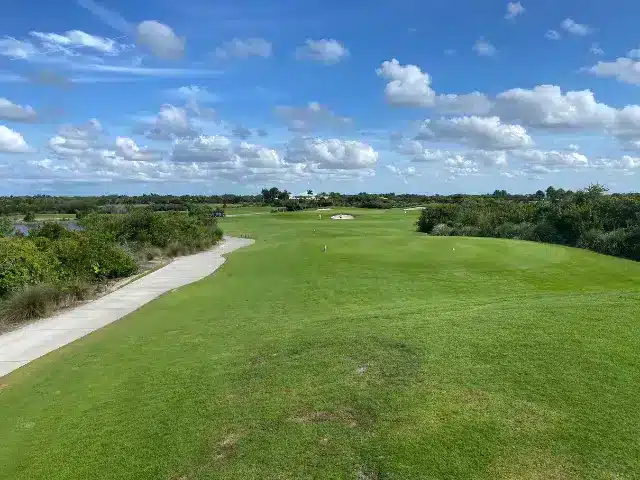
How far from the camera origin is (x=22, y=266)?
731 inches

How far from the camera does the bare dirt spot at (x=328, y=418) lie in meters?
6.56

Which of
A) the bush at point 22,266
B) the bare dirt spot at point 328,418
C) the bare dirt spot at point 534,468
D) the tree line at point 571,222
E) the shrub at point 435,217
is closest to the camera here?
the bare dirt spot at point 534,468

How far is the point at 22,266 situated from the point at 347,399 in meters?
15.8

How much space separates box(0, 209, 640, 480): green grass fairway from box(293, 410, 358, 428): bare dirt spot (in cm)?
3

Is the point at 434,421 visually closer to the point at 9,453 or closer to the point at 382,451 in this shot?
the point at 382,451

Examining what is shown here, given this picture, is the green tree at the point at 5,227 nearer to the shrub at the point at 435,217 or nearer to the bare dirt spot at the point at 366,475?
the bare dirt spot at the point at 366,475

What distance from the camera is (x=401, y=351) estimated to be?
8.80m

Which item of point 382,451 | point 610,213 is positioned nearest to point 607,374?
point 382,451

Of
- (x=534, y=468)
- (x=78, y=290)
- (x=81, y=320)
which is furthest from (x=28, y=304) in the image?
(x=534, y=468)

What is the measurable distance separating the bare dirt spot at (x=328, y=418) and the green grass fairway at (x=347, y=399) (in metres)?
0.03

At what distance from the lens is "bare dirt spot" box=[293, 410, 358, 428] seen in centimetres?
656

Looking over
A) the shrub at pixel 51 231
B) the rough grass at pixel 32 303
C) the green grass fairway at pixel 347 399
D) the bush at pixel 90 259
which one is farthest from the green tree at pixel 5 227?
the green grass fairway at pixel 347 399

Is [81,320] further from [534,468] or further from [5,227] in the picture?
[534,468]

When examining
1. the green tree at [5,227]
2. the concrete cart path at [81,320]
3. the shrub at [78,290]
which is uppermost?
the green tree at [5,227]
